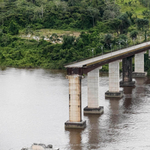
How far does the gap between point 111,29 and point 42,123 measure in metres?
66.5

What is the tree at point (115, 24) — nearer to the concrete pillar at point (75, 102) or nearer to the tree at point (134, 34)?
the tree at point (134, 34)

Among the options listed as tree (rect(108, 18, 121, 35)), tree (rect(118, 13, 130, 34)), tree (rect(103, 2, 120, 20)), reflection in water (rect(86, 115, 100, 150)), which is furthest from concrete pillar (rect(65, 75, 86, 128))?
tree (rect(103, 2, 120, 20))

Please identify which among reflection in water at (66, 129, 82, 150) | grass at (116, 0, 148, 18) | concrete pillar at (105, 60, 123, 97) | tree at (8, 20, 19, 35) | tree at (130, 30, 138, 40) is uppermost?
grass at (116, 0, 148, 18)

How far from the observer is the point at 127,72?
7969cm

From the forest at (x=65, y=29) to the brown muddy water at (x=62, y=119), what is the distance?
23470 mm

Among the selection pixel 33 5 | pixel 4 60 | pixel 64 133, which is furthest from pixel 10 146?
pixel 33 5

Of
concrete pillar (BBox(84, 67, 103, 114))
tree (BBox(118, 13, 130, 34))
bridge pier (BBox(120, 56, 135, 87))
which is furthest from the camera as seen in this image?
tree (BBox(118, 13, 130, 34))

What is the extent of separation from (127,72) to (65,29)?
46.7m

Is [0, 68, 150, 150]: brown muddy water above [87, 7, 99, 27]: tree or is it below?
below

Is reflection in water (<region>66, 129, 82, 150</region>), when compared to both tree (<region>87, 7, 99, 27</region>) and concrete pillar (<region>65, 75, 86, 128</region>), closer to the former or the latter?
concrete pillar (<region>65, 75, 86, 128</region>)

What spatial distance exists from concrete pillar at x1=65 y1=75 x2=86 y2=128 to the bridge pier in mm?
29711

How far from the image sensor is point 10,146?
4659cm

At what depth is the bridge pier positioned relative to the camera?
79375mm

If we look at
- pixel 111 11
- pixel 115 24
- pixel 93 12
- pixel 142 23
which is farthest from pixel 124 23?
pixel 111 11
